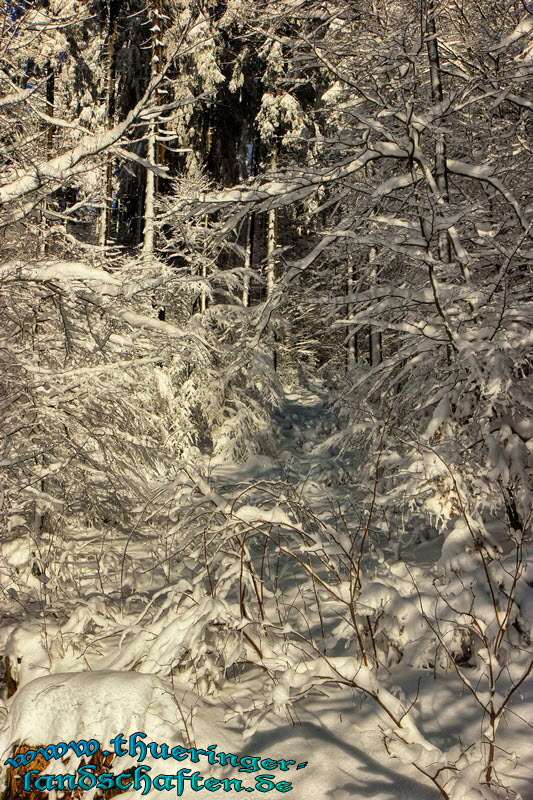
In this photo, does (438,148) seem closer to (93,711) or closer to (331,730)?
(331,730)

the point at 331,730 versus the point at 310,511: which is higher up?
the point at 310,511

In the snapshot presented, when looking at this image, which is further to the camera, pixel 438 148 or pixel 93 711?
pixel 438 148

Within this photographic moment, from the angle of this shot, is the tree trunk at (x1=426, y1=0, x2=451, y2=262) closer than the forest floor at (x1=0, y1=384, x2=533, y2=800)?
No

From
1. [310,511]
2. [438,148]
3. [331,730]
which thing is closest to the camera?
[331,730]

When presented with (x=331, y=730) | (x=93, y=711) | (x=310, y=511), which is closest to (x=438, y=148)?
(x=310, y=511)

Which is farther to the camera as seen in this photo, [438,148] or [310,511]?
[438,148]

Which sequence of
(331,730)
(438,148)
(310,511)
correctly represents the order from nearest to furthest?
(331,730), (310,511), (438,148)

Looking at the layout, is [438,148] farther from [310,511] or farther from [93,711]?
[93,711]

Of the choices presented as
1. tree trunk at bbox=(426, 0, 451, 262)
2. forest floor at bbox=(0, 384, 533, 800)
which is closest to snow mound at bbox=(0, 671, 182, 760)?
forest floor at bbox=(0, 384, 533, 800)

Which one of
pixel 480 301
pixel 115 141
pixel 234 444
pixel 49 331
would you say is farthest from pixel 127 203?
pixel 480 301

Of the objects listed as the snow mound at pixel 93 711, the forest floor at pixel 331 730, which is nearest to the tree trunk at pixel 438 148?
the forest floor at pixel 331 730

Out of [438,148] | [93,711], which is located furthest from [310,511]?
[438,148]

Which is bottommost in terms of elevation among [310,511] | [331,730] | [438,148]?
[331,730]

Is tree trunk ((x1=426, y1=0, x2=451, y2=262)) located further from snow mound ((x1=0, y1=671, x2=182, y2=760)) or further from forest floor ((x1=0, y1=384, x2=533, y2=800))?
snow mound ((x1=0, y1=671, x2=182, y2=760))
